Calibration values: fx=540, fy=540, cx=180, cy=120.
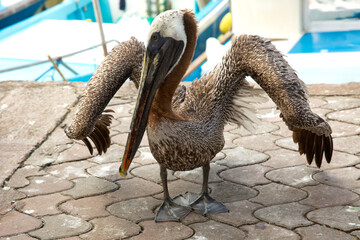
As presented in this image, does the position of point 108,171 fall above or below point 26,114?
below

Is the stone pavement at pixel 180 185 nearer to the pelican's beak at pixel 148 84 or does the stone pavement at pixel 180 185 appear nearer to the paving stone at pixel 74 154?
the paving stone at pixel 74 154

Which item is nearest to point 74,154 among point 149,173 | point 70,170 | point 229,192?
point 70,170

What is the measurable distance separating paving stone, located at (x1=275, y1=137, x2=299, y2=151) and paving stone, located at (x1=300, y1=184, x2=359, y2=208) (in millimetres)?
612

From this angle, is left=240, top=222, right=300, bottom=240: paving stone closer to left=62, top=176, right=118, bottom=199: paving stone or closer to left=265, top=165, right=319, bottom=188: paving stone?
left=265, top=165, right=319, bottom=188: paving stone

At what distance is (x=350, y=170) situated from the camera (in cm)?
372

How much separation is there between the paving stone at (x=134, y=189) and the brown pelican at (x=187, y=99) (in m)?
0.27

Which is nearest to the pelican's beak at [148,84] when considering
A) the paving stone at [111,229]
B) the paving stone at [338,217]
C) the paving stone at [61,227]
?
the paving stone at [111,229]

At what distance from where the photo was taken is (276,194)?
137 inches

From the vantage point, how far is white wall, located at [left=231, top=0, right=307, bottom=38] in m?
6.66

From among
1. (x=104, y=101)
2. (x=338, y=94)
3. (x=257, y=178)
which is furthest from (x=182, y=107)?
(x=338, y=94)

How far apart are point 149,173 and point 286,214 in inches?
43.2

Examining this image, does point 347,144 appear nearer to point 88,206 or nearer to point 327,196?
point 327,196

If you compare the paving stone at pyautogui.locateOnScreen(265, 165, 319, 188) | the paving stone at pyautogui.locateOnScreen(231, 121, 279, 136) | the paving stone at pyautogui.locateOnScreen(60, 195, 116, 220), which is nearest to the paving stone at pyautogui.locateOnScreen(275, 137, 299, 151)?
the paving stone at pyautogui.locateOnScreen(231, 121, 279, 136)

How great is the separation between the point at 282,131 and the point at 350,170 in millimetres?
809
